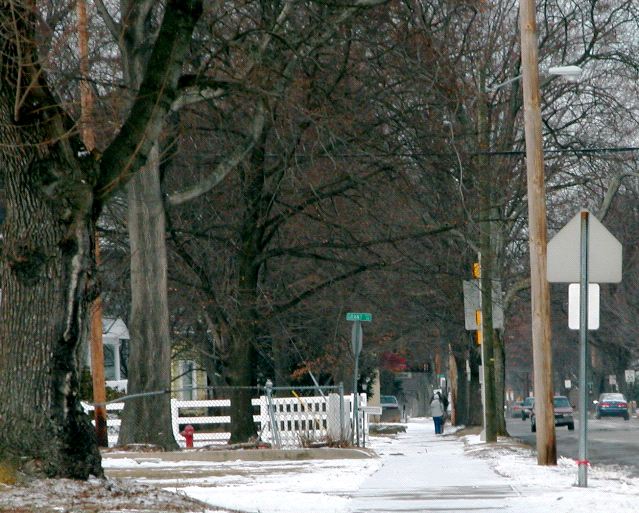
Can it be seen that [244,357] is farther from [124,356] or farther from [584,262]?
[124,356]

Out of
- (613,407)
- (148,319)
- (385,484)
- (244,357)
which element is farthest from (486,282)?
(613,407)

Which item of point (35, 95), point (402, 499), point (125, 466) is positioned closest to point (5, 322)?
point (35, 95)

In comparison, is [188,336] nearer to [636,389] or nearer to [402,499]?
[402,499]

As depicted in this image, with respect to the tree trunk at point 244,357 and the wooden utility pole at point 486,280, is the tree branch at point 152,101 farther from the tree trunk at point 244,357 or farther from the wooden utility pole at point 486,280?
the wooden utility pole at point 486,280

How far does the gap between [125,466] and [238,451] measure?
333 centimetres

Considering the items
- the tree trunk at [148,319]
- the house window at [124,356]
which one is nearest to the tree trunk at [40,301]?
the tree trunk at [148,319]

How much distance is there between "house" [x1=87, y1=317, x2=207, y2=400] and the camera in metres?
52.1

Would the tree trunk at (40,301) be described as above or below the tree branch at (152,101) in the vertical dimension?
below

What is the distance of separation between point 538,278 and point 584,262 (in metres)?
4.45

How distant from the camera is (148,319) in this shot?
2422 cm

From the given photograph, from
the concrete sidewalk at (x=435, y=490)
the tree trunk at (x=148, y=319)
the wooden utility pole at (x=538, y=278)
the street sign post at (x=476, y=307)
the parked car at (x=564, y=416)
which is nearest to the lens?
the concrete sidewalk at (x=435, y=490)

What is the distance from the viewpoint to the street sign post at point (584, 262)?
14836mm

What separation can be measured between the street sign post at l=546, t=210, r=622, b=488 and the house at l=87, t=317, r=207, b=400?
3383 cm

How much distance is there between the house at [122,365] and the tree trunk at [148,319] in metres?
23.4
